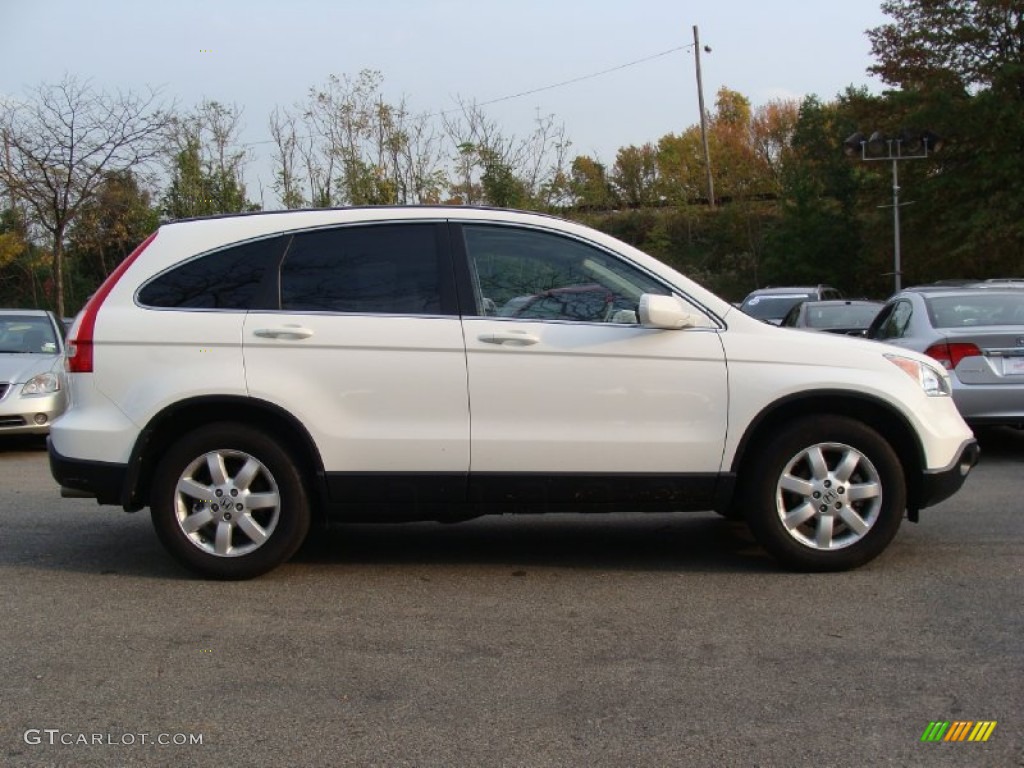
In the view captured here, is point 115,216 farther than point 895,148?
No

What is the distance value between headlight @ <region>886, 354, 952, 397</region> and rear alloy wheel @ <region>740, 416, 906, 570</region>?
0.38 metres

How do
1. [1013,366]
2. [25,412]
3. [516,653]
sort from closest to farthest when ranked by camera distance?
[516,653], [1013,366], [25,412]

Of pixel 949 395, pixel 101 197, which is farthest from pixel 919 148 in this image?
pixel 949 395

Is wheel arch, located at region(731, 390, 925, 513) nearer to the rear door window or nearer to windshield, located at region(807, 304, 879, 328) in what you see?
the rear door window

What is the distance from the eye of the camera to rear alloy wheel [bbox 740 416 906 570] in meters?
5.21

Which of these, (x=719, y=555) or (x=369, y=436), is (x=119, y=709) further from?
(x=719, y=555)

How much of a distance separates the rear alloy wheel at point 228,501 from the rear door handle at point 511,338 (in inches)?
45.7

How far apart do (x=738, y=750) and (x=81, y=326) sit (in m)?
3.74

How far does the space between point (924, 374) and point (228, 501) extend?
362 centimetres

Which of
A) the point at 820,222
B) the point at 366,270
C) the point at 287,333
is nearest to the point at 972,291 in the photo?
the point at 366,270

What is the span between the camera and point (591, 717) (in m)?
3.62

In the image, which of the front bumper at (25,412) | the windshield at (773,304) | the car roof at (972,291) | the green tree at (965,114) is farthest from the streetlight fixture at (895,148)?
the front bumper at (25,412)

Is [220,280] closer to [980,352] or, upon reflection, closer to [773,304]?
[980,352]

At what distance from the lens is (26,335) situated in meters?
11.6
